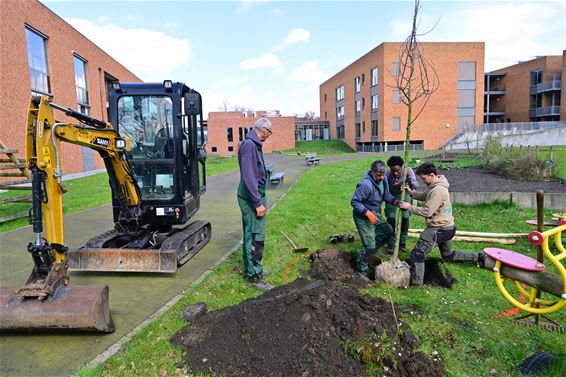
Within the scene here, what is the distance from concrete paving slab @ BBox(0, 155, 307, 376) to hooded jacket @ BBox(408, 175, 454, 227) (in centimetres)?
339

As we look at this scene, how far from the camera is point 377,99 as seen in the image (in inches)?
1774

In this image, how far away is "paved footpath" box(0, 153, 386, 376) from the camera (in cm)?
346

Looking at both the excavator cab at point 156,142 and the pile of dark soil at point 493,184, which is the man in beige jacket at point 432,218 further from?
the pile of dark soil at point 493,184

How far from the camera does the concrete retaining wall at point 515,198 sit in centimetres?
943

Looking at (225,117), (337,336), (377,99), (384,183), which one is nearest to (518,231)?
(384,183)

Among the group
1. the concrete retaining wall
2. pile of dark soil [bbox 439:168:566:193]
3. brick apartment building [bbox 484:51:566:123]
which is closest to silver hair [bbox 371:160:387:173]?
the concrete retaining wall

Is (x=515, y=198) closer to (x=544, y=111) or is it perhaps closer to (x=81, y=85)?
(x=81, y=85)

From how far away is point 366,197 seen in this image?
215 inches

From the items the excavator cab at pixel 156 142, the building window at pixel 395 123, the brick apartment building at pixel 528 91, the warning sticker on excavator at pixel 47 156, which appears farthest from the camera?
the brick apartment building at pixel 528 91

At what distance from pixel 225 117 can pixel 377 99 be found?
1982cm

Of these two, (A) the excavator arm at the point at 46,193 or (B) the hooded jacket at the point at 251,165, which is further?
(B) the hooded jacket at the point at 251,165

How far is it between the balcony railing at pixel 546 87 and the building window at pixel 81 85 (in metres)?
51.1

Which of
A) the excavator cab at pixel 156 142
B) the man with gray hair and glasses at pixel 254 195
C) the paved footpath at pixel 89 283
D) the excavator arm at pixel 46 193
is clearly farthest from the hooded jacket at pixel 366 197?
the excavator arm at pixel 46 193

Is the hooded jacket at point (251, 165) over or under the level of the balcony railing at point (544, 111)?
under
